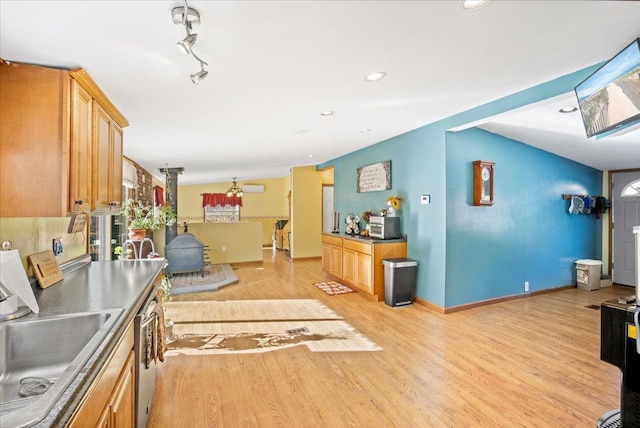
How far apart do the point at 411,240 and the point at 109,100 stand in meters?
3.88

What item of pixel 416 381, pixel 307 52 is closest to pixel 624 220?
pixel 416 381

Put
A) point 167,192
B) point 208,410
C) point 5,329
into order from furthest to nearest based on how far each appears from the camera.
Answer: point 167,192, point 208,410, point 5,329

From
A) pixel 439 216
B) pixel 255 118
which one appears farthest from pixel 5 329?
pixel 439 216

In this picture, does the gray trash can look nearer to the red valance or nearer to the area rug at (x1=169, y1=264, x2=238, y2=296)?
the area rug at (x1=169, y1=264, x2=238, y2=296)

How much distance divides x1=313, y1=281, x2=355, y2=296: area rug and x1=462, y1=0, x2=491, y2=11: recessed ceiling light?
4242mm

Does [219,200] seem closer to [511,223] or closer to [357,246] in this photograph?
[357,246]

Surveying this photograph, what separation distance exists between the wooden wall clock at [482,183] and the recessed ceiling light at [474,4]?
295 cm

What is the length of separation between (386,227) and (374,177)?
1.17m

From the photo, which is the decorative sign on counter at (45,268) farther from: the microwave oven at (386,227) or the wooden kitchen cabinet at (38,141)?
the microwave oven at (386,227)

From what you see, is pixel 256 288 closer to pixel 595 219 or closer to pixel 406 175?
pixel 406 175

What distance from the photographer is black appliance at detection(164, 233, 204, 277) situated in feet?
19.6

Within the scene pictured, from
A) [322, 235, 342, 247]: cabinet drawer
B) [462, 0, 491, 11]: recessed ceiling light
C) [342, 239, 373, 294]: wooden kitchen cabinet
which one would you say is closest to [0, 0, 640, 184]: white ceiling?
[462, 0, 491, 11]: recessed ceiling light

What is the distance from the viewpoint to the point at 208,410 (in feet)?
7.34

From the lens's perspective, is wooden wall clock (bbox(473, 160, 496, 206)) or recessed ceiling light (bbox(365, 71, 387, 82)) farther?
wooden wall clock (bbox(473, 160, 496, 206))
